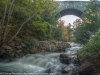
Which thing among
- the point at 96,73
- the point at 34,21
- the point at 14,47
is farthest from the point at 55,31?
the point at 96,73

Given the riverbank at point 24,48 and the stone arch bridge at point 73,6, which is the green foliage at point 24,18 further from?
the stone arch bridge at point 73,6

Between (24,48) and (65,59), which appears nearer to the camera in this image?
(65,59)

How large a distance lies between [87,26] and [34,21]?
522 inches

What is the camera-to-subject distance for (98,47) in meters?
6.54

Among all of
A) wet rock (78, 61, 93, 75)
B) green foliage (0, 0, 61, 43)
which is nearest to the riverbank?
green foliage (0, 0, 61, 43)

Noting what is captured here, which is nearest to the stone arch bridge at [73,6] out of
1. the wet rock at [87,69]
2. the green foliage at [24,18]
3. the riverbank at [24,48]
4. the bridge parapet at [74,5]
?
the bridge parapet at [74,5]

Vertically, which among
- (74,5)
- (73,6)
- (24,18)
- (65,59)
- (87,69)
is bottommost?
(87,69)

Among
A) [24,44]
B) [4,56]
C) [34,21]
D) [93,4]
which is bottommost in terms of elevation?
[4,56]

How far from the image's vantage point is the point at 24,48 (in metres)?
11.9

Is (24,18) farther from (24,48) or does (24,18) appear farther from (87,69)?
(87,69)

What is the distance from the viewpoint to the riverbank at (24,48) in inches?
397

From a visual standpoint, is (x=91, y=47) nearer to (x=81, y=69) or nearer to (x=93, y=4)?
(x=81, y=69)

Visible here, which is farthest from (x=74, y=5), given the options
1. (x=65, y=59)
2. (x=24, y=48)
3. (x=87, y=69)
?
(x=87, y=69)

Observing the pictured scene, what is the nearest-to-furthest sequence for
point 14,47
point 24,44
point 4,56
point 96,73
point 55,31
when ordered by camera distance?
point 96,73 → point 4,56 → point 14,47 → point 24,44 → point 55,31
